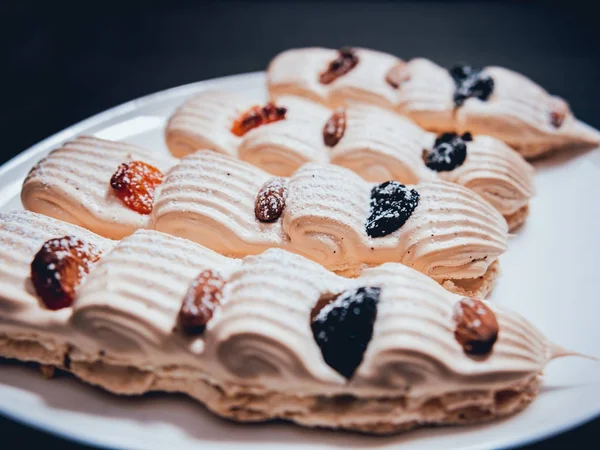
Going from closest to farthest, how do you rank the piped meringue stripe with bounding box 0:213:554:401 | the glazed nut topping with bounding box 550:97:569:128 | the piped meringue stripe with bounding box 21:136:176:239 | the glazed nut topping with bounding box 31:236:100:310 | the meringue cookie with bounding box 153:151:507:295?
Result: the piped meringue stripe with bounding box 0:213:554:401
the glazed nut topping with bounding box 31:236:100:310
the meringue cookie with bounding box 153:151:507:295
the piped meringue stripe with bounding box 21:136:176:239
the glazed nut topping with bounding box 550:97:569:128

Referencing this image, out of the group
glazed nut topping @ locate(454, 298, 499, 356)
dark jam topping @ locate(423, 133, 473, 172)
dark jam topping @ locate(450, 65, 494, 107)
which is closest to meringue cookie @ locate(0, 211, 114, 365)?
glazed nut topping @ locate(454, 298, 499, 356)

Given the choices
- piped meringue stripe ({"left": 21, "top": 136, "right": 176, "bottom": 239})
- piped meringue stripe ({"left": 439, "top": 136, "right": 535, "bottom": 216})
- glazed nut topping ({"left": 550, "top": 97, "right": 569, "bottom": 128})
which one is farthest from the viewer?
glazed nut topping ({"left": 550, "top": 97, "right": 569, "bottom": 128})

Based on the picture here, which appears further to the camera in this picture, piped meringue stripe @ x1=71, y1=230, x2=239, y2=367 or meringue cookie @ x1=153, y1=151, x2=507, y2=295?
meringue cookie @ x1=153, y1=151, x2=507, y2=295

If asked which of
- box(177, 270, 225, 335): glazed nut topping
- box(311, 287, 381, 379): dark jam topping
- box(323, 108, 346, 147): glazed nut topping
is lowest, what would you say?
box(177, 270, 225, 335): glazed nut topping

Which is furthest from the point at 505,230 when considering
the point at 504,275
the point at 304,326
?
the point at 304,326

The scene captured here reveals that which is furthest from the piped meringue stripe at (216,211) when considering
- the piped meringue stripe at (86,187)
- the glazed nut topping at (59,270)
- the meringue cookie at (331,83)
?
the meringue cookie at (331,83)

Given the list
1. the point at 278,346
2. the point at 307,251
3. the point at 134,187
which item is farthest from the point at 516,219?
the point at 134,187

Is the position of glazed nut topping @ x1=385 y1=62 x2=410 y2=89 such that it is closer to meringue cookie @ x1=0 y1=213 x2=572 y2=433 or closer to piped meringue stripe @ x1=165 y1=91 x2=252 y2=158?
piped meringue stripe @ x1=165 y1=91 x2=252 y2=158
